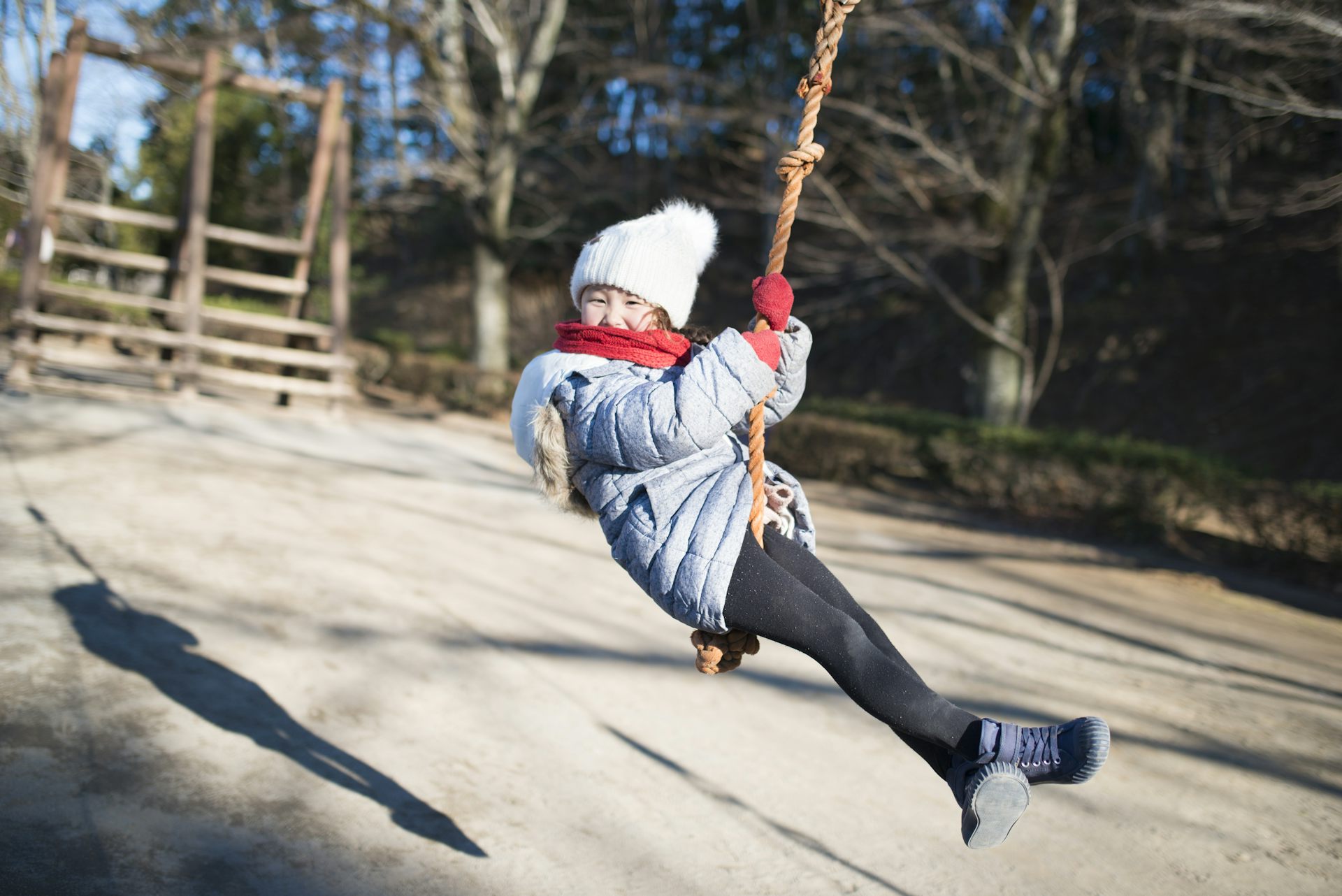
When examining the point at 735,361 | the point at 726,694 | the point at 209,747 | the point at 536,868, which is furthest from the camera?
the point at 726,694

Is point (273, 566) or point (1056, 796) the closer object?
point (1056, 796)

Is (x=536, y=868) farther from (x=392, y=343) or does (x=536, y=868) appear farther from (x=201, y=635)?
(x=392, y=343)

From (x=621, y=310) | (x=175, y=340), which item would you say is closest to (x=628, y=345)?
(x=621, y=310)

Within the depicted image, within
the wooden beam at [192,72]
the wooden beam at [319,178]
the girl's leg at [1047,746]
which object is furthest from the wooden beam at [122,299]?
the girl's leg at [1047,746]

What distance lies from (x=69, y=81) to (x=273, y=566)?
641 centimetres

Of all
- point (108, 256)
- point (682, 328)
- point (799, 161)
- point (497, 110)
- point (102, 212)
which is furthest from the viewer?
point (497, 110)

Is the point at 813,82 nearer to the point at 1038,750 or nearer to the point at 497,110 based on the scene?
the point at 1038,750

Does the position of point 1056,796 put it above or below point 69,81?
below

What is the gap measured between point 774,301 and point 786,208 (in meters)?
0.24

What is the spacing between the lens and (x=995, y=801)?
2.16 metres

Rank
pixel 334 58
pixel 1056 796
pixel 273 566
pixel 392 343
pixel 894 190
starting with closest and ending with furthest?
1. pixel 1056 796
2. pixel 273 566
3. pixel 894 190
4. pixel 334 58
5. pixel 392 343

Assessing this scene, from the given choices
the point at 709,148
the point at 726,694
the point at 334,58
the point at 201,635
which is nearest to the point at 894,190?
the point at 709,148

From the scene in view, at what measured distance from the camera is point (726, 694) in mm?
4676

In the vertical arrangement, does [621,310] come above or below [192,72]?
below
